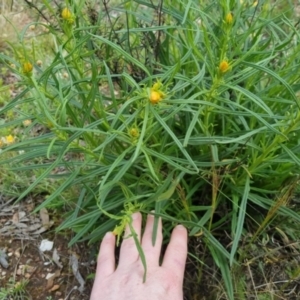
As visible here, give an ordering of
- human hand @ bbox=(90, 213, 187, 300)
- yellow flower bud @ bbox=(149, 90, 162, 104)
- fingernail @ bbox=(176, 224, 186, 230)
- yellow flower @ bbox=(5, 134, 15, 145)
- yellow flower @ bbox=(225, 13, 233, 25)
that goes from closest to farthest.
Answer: yellow flower bud @ bbox=(149, 90, 162, 104), yellow flower @ bbox=(225, 13, 233, 25), human hand @ bbox=(90, 213, 187, 300), fingernail @ bbox=(176, 224, 186, 230), yellow flower @ bbox=(5, 134, 15, 145)

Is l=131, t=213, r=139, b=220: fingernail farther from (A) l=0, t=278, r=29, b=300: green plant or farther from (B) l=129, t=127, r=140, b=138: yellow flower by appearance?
(A) l=0, t=278, r=29, b=300: green plant

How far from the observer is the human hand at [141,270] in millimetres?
1242

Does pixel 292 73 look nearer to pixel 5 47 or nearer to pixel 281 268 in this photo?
pixel 281 268

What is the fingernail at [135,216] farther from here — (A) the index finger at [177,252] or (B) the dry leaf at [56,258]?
(B) the dry leaf at [56,258]

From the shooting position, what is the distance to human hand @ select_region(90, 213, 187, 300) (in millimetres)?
1242

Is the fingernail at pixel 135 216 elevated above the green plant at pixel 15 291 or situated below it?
above

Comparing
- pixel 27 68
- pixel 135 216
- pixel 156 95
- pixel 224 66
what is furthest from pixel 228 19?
pixel 135 216

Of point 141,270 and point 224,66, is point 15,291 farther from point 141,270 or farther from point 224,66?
point 224,66

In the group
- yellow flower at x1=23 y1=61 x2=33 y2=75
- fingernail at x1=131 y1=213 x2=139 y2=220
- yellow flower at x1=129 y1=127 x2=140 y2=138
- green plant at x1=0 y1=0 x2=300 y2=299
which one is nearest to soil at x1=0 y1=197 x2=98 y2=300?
green plant at x1=0 y1=0 x2=300 y2=299

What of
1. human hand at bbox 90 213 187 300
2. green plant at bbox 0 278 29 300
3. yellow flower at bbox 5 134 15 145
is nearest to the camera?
human hand at bbox 90 213 187 300

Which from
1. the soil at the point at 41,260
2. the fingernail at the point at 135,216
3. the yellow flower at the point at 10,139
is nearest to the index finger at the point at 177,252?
the fingernail at the point at 135,216

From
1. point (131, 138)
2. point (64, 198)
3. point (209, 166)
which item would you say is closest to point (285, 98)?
point (209, 166)

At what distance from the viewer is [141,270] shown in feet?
4.17

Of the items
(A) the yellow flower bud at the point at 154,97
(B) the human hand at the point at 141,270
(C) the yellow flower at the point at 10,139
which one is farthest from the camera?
(C) the yellow flower at the point at 10,139
